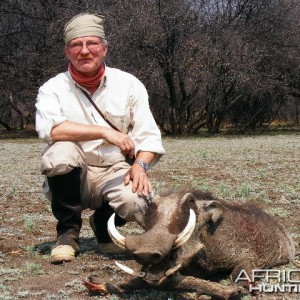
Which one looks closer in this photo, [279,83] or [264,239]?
[264,239]

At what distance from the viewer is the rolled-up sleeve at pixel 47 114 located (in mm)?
4941

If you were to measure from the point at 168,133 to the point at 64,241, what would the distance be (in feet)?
85.5

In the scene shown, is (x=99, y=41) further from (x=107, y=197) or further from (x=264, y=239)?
(x=264, y=239)

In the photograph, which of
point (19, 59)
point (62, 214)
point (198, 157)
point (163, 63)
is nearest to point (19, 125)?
point (19, 59)

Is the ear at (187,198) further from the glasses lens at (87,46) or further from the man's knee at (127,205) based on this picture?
the glasses lens at (87,46)

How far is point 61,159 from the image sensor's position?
489 centimetres

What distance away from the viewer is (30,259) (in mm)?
5098

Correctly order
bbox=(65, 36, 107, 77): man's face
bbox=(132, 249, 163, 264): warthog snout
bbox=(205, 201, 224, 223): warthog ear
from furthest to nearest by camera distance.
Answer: bbox=(65, 36, 107, 77): man's face < bbox=(205, 201, 224, 223): warthog ear < bbox=(132, 249, 163, 264): warthog snout

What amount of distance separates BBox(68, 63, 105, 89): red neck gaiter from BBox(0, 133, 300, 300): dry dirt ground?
3.48ft

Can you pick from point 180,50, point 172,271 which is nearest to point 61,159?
point 172,271

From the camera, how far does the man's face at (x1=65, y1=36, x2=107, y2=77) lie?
505 centimetres

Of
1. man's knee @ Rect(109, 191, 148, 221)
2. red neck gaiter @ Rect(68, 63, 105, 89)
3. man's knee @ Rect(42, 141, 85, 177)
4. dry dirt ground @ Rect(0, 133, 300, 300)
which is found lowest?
dry dirt ground @ Rect(0, 133, 300, 300)

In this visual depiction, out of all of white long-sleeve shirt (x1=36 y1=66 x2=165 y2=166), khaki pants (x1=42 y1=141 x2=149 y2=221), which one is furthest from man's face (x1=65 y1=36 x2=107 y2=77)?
khaki pants (x1=42 y1=141 x2=149 y2=221)

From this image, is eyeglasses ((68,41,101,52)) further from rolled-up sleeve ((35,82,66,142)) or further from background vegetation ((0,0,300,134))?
background vegetation ((0,0,300,134))
